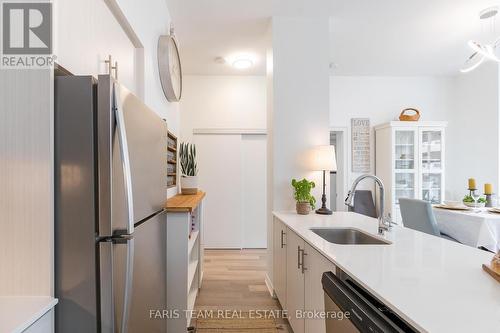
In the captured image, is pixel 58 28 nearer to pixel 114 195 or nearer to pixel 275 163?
pixel 114 195

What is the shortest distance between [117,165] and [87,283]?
0.37 m

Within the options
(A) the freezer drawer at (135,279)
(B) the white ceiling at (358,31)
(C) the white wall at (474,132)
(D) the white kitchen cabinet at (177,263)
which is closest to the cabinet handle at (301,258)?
(D) the white kitchen cabinet at (177,263)

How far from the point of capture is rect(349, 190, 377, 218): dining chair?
421 centimetres

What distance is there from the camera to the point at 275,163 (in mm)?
2684

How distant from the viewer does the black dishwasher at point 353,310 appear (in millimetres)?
776

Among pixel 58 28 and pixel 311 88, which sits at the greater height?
pixel 311 88

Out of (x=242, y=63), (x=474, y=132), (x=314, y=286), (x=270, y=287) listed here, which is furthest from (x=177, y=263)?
(x=474, y=132)

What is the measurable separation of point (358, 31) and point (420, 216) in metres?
2.12

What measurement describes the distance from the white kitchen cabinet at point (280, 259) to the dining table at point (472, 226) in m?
1.76

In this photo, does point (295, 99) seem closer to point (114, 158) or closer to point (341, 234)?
point (341, 234)

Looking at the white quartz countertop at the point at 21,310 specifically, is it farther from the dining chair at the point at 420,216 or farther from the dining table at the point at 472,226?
the dining table at the point at 472,226

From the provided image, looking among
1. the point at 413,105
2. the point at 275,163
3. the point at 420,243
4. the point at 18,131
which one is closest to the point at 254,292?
the point at 275,163

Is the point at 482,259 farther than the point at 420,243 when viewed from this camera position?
No

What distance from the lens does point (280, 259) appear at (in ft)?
7.52
